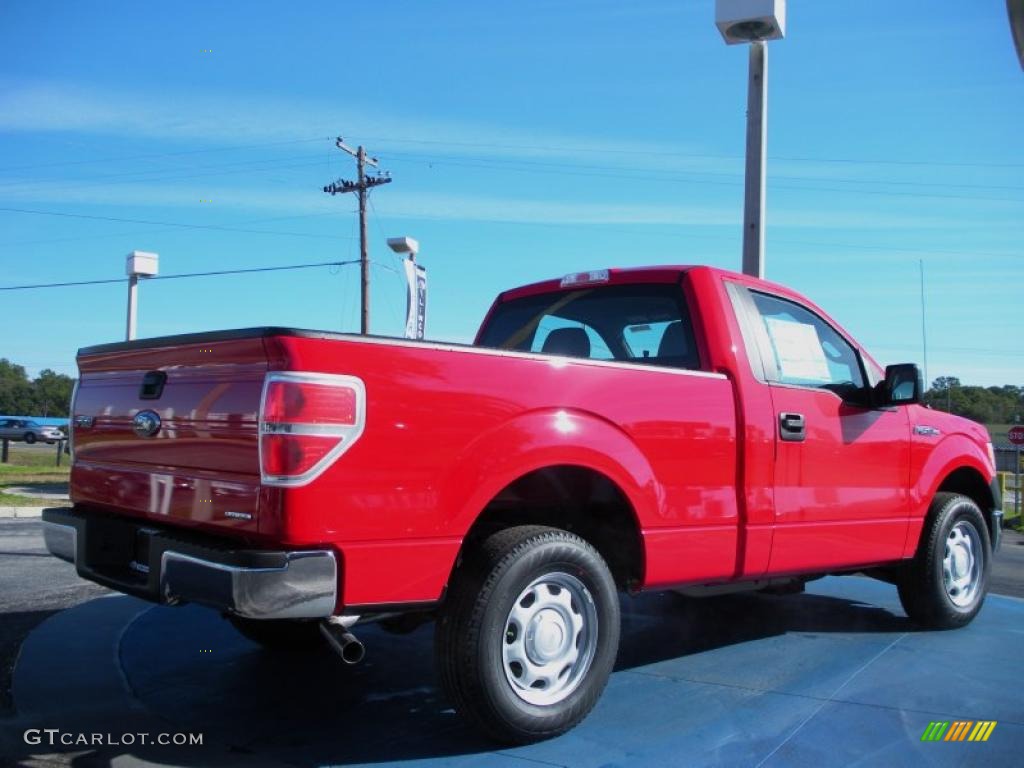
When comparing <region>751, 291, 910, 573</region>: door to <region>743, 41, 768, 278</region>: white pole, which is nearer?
<region>751, 291, 910, 573</region>: door

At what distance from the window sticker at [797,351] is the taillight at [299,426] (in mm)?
2562

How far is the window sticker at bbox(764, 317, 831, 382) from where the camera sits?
461 centimetres

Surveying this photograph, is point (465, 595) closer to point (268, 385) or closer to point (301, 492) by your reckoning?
point (301, 492)

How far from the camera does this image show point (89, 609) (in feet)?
18.8

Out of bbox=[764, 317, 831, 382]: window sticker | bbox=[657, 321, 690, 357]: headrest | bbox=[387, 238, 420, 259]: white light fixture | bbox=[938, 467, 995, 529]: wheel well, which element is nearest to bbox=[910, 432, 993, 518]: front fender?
bbox=[938, 467, 995, 529]: wheel well

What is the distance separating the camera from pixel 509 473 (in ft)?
10.7

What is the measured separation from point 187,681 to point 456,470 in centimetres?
207

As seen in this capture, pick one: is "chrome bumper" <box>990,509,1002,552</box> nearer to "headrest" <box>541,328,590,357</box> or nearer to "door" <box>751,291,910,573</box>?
"door" <box>751,291,910,573</box>

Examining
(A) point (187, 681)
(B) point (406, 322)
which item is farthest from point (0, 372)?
(A) point (187, 681)

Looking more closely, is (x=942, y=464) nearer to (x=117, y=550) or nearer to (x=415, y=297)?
(x=117, y=550)

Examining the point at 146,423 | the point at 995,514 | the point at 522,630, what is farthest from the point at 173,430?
the point at 995,514

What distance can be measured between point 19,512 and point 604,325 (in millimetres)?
10622

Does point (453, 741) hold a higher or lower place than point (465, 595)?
lower

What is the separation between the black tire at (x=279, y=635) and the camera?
452cm
